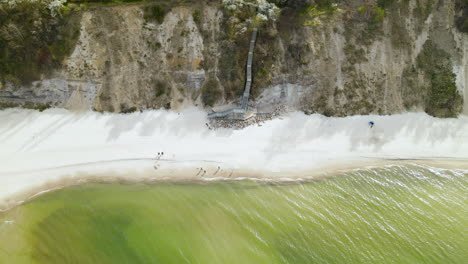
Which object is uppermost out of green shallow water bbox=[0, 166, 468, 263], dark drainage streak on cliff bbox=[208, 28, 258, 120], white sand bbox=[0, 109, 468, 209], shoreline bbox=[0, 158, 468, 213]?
dark drainage streak on cliff bbox=[208, 28, 258, 120]

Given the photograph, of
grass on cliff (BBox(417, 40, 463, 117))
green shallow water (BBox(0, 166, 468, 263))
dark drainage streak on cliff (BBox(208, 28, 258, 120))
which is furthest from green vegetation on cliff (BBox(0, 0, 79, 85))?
grass on cliff (BBox(417, 40, 463, 117))

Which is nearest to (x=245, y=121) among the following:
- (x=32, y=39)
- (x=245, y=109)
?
(x=245, y=109)

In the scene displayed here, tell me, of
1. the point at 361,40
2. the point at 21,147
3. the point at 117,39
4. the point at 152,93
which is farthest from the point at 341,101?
the point at 21,147

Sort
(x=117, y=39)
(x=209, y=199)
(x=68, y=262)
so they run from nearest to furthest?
(x=68, y=262) < (x=209, y=199) < (x=117, y=39)

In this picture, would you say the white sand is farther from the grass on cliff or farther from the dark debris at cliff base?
the grass on cliff

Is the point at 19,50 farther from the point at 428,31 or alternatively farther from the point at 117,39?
the point at 428,31

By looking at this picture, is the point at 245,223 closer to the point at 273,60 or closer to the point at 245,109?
the point at 245,109
